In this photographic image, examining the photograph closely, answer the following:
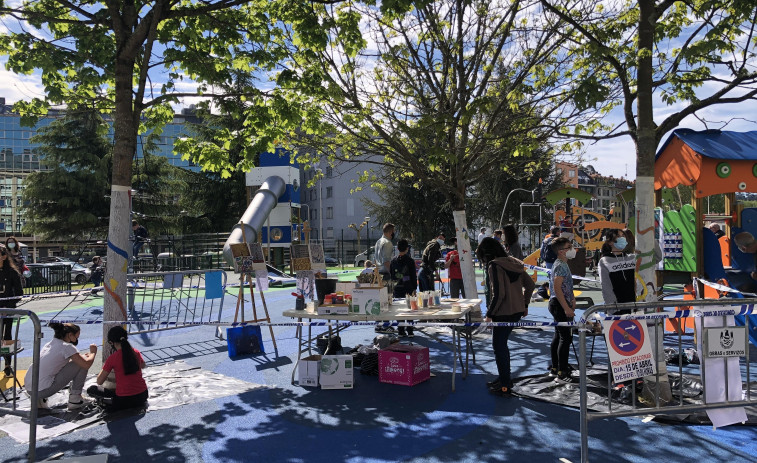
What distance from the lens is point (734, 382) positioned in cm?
470

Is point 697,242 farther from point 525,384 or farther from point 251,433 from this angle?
point 251,433

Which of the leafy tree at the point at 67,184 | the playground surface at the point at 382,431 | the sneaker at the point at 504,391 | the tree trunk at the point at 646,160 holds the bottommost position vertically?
the playground surface at the point at 382,431

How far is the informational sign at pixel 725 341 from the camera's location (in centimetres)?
461

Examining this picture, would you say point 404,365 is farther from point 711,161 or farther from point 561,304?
point 711,161

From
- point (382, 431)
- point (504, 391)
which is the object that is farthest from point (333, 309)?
point (504, 391)

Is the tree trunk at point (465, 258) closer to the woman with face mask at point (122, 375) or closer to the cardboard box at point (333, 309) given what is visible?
the cardboard box at point (333, 309)

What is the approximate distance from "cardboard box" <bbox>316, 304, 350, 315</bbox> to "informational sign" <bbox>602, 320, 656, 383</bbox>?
3.55 m

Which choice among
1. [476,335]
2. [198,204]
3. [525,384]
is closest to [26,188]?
[198,204]

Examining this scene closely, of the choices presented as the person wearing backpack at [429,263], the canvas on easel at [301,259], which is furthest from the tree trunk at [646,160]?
the person wearing backpack at [429,263]

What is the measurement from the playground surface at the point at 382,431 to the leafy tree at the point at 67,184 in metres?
34.5

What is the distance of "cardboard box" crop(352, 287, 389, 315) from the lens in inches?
273

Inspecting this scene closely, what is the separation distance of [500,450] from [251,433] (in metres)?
2.47

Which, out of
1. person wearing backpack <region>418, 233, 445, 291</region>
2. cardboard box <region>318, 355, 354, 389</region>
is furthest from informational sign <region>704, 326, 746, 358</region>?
person wearing backpack <region>418, 233, 445, 291</region>

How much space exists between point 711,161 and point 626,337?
5665 mm
